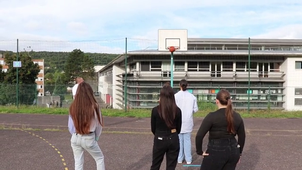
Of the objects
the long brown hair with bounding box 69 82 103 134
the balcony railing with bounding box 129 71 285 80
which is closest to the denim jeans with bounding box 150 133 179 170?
the long brown hair with bounding box 69 82 103 134

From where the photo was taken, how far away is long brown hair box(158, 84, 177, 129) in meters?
4.57

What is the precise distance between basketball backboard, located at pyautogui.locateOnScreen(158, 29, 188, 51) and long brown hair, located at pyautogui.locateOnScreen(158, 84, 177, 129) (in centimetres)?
A: 1219

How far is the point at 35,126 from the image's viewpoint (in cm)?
1164

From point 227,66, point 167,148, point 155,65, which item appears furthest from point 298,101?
point 167,148

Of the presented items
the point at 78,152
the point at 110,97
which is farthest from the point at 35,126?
Answer: the point at 110,97

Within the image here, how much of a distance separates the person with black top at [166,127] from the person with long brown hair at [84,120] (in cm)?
88

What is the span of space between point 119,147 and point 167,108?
12.9 feet

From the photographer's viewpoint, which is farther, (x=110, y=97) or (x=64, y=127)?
(x=110, y=97)

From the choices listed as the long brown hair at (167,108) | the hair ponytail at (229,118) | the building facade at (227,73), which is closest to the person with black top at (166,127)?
the long brown hair at (167,108)

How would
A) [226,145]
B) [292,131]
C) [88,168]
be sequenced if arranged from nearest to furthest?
[226,145] < [88,168] < [292,131]

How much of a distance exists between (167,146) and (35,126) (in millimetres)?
8443

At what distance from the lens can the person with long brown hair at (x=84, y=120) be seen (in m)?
4.31

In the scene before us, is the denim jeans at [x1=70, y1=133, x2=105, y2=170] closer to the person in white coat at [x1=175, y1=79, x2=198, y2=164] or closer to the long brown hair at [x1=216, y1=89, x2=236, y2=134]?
the long brown hair at [x1=216, y1=89, x2=236, y2=134]

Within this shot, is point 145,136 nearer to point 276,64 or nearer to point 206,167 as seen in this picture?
point 206,167
